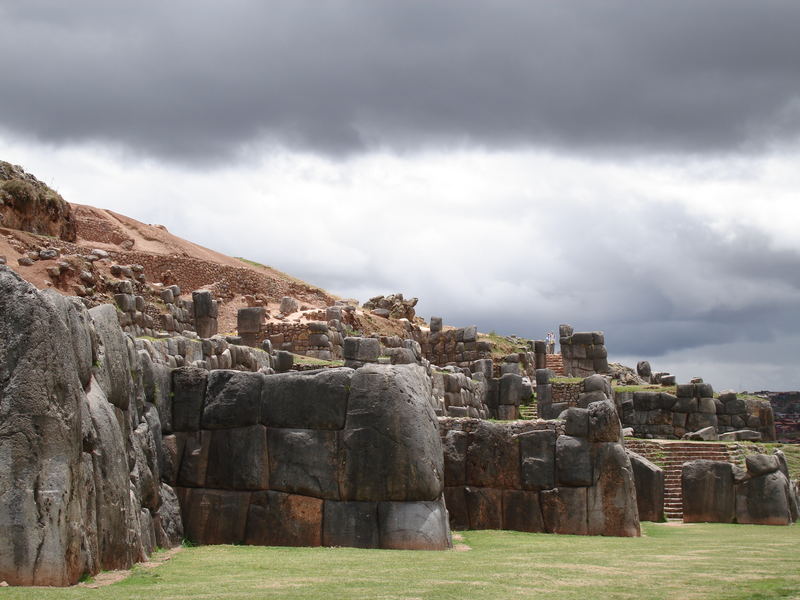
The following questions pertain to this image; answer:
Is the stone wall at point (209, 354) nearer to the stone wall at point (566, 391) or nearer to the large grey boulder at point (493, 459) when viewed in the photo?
the large grey boulder at point (493, 459)

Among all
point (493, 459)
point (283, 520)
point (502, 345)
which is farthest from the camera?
point (502, 345)

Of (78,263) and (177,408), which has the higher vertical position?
(78,263)

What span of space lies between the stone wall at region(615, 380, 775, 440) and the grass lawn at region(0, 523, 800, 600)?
2407 cm

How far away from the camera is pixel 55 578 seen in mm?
9383

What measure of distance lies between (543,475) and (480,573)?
7.28 metres

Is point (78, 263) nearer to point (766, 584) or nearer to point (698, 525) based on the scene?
point (698, 525)

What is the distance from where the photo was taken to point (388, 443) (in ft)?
45.7

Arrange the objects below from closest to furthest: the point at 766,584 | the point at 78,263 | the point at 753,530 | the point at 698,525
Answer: the point at 766,584, the point at 753,530, the point at 698,525, the point at 78,263

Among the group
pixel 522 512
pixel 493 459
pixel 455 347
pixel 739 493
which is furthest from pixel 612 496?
pixel 455 347

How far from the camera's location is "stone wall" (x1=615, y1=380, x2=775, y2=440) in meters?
39.2

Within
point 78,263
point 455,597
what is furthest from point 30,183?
point 455,597

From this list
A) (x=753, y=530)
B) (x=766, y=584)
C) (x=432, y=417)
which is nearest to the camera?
(x=766, y=584)

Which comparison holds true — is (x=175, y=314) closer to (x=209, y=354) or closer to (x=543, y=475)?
(x=209, y=354)

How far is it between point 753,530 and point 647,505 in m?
2.48
